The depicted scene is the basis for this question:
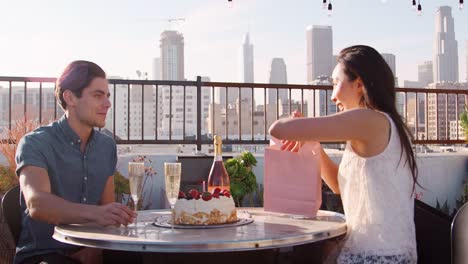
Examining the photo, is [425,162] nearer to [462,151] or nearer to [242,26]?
[462,151]

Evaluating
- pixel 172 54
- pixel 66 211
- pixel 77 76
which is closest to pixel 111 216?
pixel 66 211

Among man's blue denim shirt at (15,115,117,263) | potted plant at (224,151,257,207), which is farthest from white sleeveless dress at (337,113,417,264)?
potted plant at (224,151,257,207)

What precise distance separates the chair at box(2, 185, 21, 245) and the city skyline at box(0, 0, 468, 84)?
547 cm

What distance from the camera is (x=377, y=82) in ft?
7.32

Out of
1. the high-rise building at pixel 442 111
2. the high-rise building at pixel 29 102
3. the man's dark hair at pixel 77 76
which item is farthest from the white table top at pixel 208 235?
the high-rise building at pixel 442 111

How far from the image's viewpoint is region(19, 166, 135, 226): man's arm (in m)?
2.04

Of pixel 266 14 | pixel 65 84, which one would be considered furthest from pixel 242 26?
pixel 65 84

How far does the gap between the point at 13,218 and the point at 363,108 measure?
1.42 metres

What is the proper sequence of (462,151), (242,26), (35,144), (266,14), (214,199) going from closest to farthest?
(214,199)
(35,144)
(462,151)
(266,14)
(242,26)

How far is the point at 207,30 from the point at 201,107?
867 centimetres

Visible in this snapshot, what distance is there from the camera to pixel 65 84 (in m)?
2.48

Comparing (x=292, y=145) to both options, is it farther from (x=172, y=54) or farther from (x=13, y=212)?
(x=172, y=54)

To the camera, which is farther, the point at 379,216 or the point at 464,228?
the point at 379,216

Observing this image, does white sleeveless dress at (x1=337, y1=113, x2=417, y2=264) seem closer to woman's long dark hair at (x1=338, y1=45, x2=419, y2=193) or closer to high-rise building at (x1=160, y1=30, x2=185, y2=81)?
woman's long dark hair at (x1=338, y1=45, x2=419, y2=193)
